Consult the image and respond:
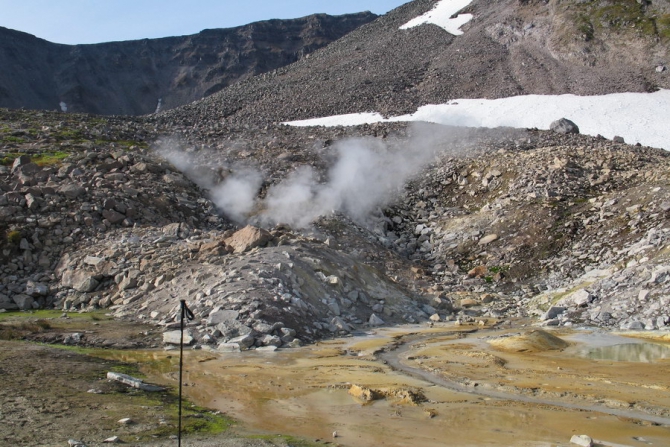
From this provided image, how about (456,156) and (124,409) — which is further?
(456,156)

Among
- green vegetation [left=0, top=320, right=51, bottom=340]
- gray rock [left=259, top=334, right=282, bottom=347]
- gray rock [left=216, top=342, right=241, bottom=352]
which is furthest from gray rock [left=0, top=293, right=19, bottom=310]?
gray rock [left=259, top=334, right=282, bottom=347]

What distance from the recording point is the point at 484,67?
55.5 m

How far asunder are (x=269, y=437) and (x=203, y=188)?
21784mm

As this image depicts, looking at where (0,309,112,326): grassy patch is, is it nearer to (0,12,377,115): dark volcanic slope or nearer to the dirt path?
the dirt path

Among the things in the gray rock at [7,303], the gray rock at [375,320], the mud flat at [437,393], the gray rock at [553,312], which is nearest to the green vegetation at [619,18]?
the gray rock at [553,312]

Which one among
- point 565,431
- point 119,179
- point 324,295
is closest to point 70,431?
point 565,431

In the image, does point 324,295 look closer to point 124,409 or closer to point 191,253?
point 191,253

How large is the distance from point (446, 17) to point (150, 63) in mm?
57386

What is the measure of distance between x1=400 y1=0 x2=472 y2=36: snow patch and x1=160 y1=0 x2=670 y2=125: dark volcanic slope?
6.94 feet

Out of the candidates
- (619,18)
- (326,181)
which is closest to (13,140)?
(326,181)

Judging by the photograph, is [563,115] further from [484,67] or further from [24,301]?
[24,301]

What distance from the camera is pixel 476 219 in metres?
27.5

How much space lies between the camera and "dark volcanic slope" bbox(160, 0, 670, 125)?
51031 mm

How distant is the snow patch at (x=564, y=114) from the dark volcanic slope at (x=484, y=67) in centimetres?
172
